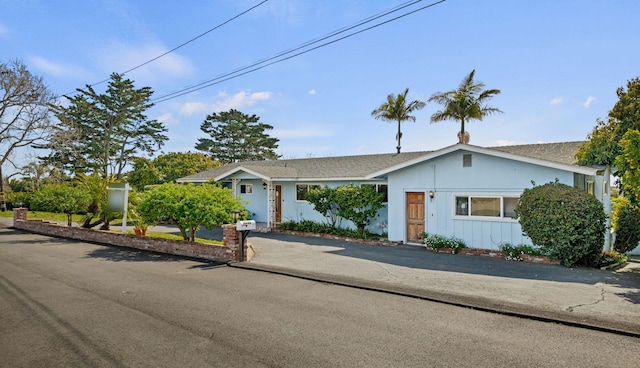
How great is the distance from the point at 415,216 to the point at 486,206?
2663mm

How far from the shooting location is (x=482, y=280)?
848 cm

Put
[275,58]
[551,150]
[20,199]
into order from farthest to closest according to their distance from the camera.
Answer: [20,199] → [275,58] → [551,150]

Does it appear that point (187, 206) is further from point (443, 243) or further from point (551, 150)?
point (551, 150)

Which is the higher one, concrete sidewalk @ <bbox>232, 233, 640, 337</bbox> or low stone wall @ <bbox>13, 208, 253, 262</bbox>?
low stone wall @ <bbox>13, 208, 253, 262</bbox>

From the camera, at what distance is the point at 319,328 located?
210 inches

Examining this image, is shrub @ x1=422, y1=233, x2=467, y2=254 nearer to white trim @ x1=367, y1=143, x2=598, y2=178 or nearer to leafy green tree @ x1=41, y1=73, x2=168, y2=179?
white trim @ x1=367, y1=143, x2=598, y2=178

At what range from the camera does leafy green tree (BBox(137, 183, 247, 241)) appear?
38.1 feet

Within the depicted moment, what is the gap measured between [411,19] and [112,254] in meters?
11.7

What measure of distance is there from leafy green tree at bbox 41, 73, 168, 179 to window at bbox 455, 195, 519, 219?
34542mm

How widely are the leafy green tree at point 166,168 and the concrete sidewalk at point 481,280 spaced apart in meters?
22.0

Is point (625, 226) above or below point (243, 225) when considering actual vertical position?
below

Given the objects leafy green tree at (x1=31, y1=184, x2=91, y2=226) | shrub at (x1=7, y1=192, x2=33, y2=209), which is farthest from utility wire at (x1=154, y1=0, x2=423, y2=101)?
shrub at (x1=7, y1=192, x2=33, y2=209)

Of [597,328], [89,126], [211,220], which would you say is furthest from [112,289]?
[89,126]

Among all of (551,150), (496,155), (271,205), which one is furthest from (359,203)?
(551,150)
